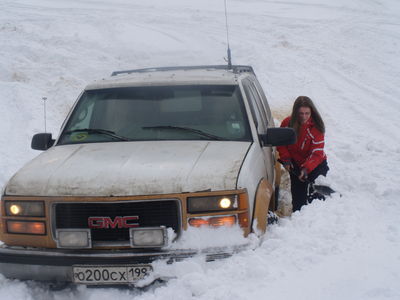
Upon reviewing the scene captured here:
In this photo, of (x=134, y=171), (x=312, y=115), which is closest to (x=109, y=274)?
(x=134, y=171)

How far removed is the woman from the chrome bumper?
269cm

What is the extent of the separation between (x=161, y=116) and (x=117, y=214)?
1.39 meters

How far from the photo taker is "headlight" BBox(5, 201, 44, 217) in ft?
11.7

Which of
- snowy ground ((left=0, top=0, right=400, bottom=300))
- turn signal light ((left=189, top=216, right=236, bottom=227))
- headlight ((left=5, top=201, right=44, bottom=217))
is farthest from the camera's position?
headlight ((left=5, top=201, right=44, bottom=217))

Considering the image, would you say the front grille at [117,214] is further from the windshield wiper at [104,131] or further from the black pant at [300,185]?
the black pant at [300,185]

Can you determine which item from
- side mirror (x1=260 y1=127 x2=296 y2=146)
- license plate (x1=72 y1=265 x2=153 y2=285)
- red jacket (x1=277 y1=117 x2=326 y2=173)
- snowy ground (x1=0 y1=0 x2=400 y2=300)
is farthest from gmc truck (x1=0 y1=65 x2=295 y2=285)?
red jacket (x1=277 y1=117 x2=326 y2=173)

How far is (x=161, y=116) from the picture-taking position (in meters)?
4.63

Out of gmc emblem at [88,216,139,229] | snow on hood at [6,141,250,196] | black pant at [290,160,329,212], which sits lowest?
black pant at [290,160,329,212]

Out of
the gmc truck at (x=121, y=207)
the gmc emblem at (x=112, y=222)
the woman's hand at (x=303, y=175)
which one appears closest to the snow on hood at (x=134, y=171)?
the gmc truck at (x=121, y=207)

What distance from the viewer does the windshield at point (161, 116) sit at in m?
4.48

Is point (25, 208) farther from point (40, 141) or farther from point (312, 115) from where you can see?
point (312, 115)

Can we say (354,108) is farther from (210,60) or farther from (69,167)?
(69,167)

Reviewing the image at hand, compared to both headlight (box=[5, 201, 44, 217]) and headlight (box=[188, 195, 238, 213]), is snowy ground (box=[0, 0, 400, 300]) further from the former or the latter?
headlight (box=[5, 201, 44, 217])

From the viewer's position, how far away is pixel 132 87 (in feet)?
16.2
